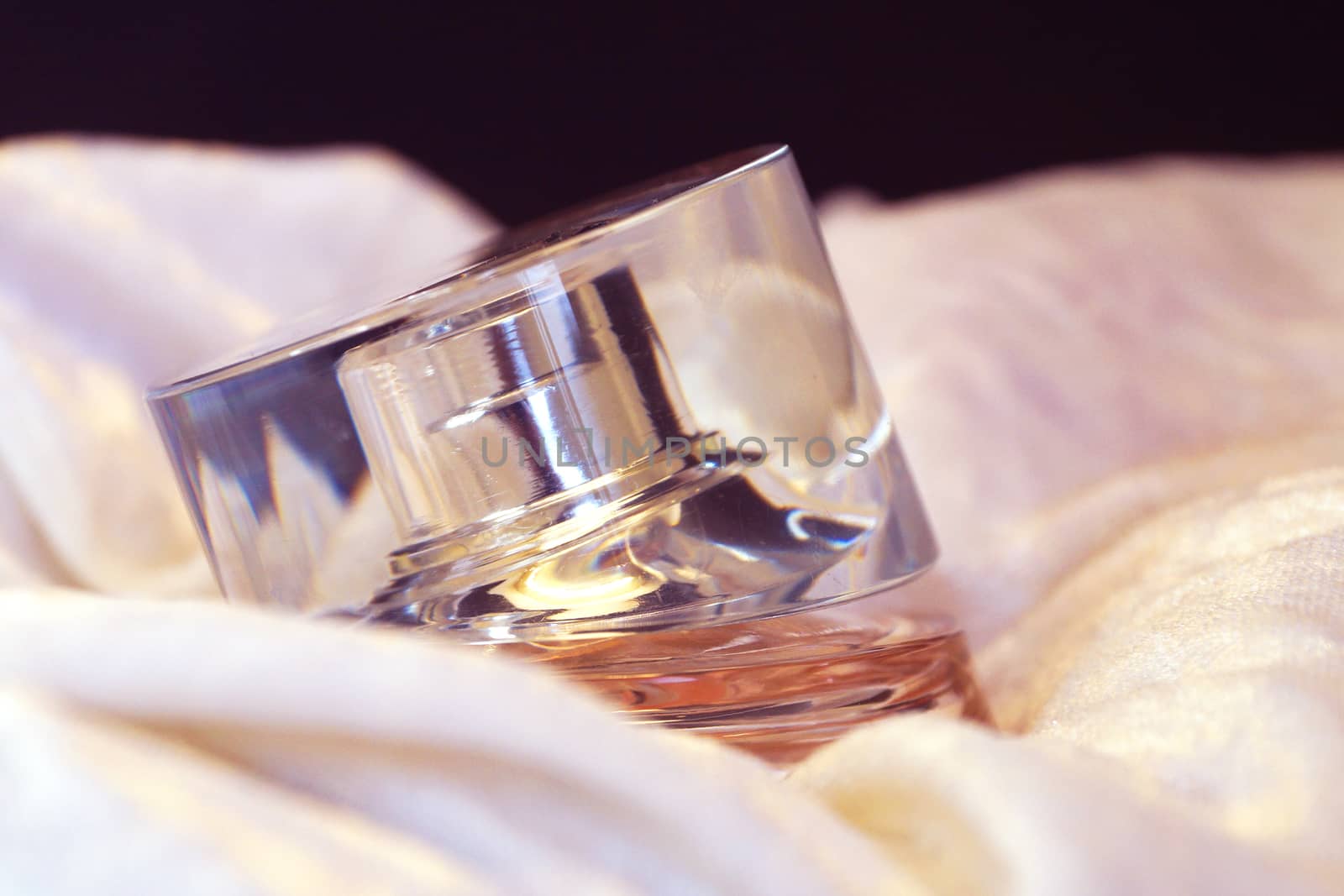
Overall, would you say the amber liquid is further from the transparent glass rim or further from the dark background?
the dark background

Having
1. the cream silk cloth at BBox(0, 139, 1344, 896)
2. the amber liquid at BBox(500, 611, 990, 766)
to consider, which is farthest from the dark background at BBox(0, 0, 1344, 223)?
the amber liquid at BBox(500, 611, 990, 766)

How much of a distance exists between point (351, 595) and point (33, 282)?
0.74ft

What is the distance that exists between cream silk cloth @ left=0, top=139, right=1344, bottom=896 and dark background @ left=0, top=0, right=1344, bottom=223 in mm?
137

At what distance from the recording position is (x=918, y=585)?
1.23ft

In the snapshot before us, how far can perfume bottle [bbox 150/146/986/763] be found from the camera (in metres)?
0.28

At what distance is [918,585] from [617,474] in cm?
13

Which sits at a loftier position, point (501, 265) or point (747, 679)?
point (501, 265)

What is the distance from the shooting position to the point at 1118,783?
0.19 metres

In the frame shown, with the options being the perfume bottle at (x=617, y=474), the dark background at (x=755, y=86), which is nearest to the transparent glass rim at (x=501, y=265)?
the perfume bottle at (x=617, y=474)

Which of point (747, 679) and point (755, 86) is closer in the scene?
point (747, 679)

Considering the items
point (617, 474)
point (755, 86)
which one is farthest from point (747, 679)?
point (755, 86)

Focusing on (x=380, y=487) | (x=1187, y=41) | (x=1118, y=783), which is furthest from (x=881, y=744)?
(x=1187, y=41)

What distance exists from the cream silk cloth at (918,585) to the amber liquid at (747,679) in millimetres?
53

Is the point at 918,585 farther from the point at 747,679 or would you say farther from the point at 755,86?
the point at 755,86
